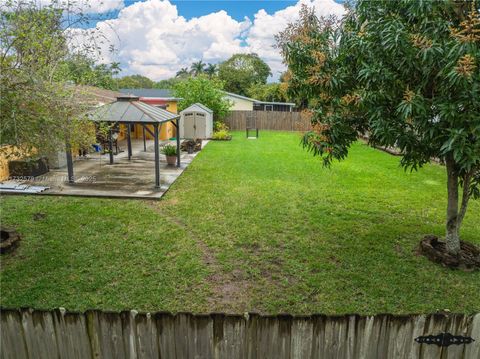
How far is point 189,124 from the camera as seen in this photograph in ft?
→ 70.7

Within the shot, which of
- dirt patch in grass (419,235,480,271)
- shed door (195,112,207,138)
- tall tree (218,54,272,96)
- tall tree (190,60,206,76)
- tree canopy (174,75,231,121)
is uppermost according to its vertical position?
tall tree (190,60,206,76)

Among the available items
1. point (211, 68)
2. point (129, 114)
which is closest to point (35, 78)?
point (129, 114)

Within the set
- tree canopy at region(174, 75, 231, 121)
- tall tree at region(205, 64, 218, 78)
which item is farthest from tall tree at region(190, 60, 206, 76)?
tree canopy at region(174, 75, 231, 121)

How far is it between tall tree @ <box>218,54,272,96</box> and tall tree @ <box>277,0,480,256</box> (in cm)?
3913

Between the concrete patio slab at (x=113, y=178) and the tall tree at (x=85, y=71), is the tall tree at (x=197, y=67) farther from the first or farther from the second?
the tall tree at (x=85, y=71)

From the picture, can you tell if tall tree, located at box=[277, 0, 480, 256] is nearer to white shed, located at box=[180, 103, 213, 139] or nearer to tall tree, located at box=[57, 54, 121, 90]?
tall tree, located at box=[57, 54, 121, 90]

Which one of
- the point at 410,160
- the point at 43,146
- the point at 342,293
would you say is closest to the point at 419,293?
the point at 342,293

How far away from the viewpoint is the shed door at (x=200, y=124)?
2145 cm

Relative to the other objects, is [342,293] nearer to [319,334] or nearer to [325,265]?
[325,265]

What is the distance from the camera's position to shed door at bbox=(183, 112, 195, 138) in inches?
845

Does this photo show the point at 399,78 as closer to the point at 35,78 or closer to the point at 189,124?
the point at 35,78

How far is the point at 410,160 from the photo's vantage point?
5.46 metres

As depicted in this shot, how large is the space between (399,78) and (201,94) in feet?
65.4

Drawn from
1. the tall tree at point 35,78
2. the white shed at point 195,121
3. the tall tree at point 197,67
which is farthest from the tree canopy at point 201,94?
the tall tree at point 197,67
